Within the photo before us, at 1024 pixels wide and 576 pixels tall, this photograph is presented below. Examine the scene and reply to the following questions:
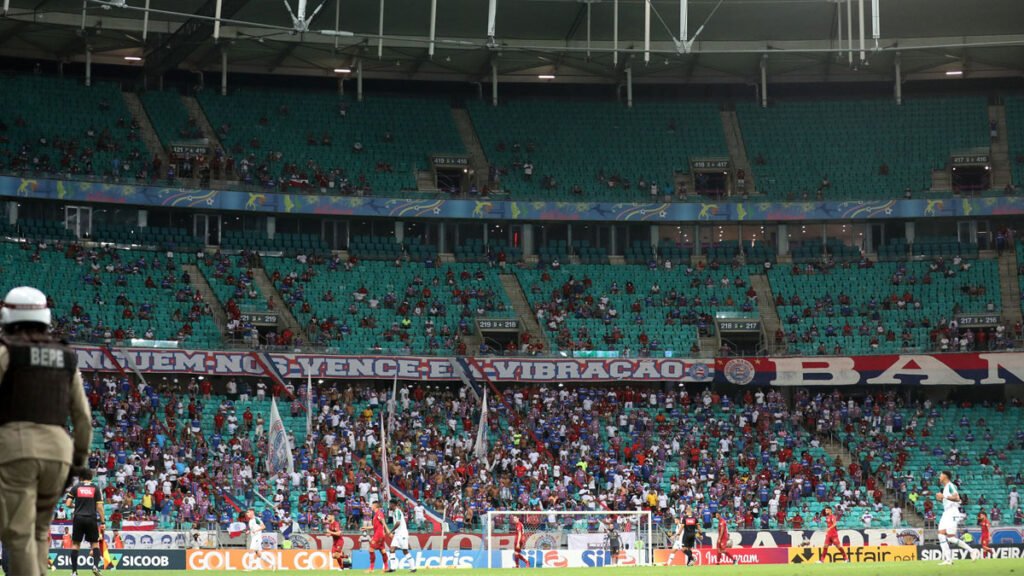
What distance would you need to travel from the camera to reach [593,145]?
242 ft

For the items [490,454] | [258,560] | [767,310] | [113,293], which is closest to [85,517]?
[258,560]

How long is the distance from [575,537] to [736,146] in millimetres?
35640

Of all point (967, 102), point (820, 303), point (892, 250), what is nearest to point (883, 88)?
point (967, 102)

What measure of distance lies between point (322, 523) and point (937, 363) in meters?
30.1

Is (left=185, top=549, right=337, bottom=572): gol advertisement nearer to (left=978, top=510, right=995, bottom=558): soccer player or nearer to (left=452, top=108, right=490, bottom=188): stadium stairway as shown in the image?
(left=978, top=510, right=995, bottom=558): soccer player

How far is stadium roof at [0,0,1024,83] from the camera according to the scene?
2549 inches

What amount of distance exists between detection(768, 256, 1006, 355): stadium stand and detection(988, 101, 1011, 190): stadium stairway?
4950 millimetres

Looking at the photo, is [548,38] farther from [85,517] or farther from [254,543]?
[85,517]

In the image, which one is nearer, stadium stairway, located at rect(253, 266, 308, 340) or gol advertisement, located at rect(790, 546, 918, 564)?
gol advertisement, located at rect(790, 546, 918, 564)

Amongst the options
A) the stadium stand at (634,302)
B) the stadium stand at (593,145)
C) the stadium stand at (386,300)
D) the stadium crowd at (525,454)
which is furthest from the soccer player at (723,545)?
the stadium stand at (593,145)

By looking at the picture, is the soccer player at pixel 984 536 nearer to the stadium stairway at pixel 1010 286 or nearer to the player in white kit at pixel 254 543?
the stadium stairway at pixel 1010 286

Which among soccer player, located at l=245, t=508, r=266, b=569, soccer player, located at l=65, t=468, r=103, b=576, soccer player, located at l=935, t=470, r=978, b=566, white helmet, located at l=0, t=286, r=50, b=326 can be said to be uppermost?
white helmet, located at l=0, t=286, r=50, b=326

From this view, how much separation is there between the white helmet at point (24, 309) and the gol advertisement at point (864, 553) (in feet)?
116

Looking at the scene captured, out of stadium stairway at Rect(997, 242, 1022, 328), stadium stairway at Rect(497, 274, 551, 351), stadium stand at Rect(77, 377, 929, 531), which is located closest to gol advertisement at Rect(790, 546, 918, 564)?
stadium stand at Rect(77, 377, 929, 531)
